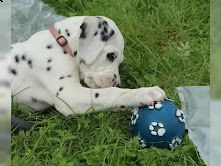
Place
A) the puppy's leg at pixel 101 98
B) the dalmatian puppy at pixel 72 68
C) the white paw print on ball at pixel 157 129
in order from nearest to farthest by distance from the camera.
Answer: the white paw print on ball at pixel 157 129 < the puppy's leg at pixel 101 98 < the dalmatian puppy at pixel 72 68

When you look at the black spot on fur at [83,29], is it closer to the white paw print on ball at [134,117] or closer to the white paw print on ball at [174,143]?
the white paw print on ball at [134,117]

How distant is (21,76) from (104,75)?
49cm

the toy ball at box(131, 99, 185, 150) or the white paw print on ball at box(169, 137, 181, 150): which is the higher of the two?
the toy ball at box(131, 99, 185, 150)

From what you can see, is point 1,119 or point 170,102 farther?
point 170,102

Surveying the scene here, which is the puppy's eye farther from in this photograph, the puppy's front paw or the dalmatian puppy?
the puppy's front paw

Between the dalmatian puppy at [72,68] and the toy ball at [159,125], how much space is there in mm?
149

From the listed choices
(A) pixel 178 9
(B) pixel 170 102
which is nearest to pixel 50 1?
(A) pixel 178 9

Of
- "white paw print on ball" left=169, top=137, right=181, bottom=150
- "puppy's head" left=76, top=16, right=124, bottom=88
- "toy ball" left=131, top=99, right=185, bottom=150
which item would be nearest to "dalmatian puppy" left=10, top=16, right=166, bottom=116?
"puppy's head" left=76, top=16, right=124, bottom=88

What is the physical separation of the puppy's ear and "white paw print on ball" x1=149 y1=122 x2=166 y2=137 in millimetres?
572

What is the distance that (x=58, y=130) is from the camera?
3.60m

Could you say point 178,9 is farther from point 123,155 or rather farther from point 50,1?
point 123,155

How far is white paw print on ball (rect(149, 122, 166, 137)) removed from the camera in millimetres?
3400

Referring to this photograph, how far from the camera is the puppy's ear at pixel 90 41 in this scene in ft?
12.2

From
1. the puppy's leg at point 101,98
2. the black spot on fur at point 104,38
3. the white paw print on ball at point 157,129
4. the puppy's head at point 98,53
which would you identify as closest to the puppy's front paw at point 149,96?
the puppy's leg at point 101,98
